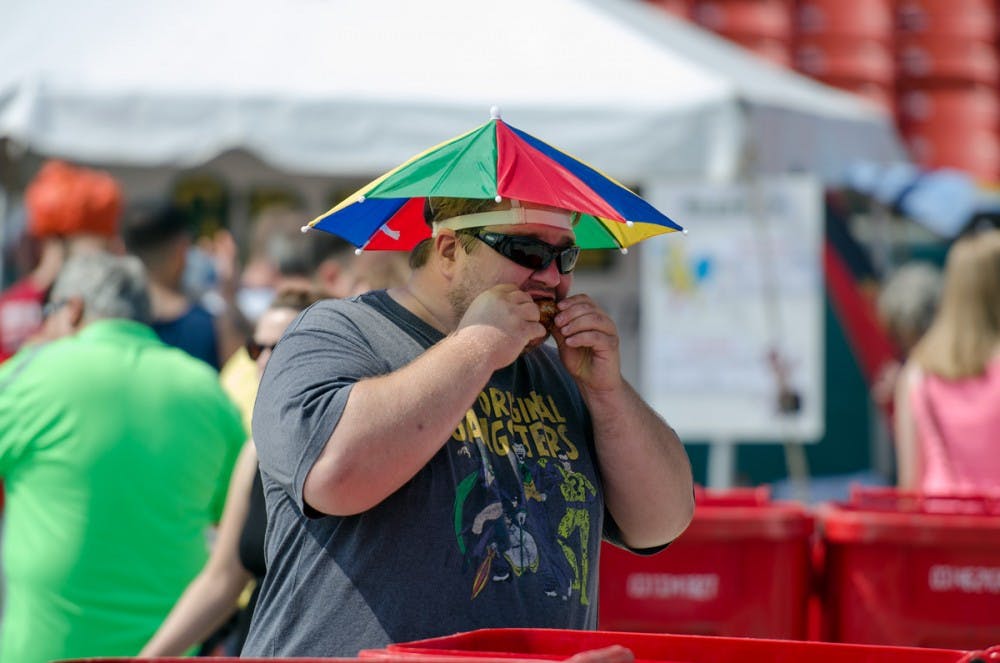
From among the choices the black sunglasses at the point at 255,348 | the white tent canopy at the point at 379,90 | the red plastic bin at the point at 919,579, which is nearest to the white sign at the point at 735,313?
the white tent canopy at the point at 379,90

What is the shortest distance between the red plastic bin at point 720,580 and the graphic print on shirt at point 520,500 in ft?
5.41

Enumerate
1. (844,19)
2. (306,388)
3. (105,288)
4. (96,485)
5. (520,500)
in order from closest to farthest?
(306,388)
(520,500)
(96,485)
(105,288)
(844,19)

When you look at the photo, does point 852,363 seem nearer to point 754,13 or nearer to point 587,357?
point 587,357

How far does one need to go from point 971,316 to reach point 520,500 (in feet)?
9.51

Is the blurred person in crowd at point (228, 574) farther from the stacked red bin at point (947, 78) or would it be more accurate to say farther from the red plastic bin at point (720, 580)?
the stacked red bin at point (947, 78)

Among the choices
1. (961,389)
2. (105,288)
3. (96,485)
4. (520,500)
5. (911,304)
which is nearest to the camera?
(520,500)

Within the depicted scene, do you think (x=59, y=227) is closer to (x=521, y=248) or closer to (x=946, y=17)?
(x=521, y=248)

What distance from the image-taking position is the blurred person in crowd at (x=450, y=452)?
198 centimetres

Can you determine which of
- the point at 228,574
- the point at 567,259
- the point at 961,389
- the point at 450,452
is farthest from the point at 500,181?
the point at 961,389

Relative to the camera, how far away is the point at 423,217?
8.40 ft

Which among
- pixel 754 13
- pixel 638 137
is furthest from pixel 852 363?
pixel 754 13

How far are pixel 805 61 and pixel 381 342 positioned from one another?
1575cm

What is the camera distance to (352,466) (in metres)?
1.94

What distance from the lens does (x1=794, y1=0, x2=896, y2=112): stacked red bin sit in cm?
1686
